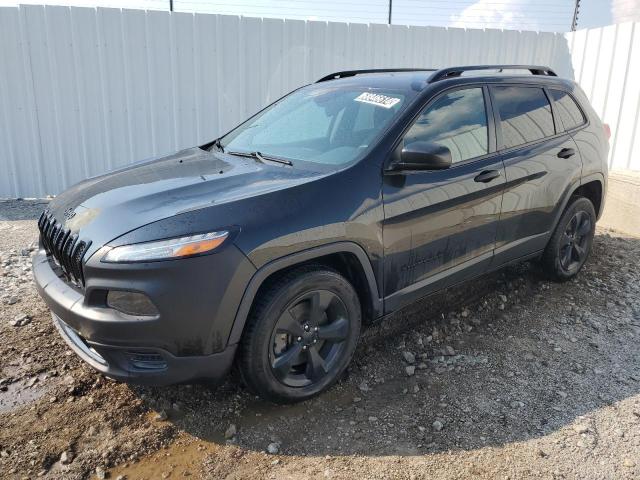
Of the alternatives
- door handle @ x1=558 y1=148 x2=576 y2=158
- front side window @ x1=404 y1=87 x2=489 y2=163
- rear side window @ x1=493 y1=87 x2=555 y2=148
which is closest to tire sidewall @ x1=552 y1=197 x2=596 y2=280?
door handle @ x1=558 y1=148 x2=576 y2=158

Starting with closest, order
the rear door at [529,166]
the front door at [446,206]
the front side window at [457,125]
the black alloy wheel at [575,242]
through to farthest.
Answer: the front door at [446,206] → the front side window at [457,125] → the rear door at [529,166] → the black alloy wheel at [575,242]

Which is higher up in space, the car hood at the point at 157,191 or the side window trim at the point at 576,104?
the side window trim at the point at 576,104

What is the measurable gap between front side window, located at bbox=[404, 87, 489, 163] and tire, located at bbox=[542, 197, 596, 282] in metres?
1.27

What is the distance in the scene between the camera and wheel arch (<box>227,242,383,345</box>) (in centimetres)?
251

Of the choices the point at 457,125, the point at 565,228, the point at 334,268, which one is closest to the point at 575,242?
the point at 565,228

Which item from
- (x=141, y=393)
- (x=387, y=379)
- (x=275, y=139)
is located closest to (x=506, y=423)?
(x=387, y=379)

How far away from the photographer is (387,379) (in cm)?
324

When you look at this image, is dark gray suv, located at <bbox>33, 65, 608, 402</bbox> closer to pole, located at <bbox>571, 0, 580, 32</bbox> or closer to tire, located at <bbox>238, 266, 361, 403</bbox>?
tire, located at <bbox>238, 266, 361, 403</bbox>

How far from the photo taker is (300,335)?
2.77 m

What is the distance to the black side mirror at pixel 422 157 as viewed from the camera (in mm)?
2934

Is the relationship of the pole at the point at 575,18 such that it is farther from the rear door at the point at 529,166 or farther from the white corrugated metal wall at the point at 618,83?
the rear door at the point at 529,166

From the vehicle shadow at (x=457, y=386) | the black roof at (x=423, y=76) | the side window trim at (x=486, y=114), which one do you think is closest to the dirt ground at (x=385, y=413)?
the vehicle shadow at (x=457, y=386)

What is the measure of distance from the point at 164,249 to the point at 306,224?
0.71 m

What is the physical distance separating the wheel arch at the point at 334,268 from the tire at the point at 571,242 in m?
2.06
